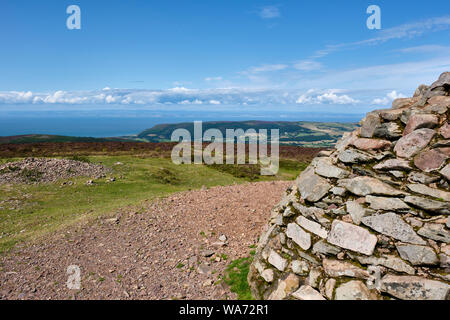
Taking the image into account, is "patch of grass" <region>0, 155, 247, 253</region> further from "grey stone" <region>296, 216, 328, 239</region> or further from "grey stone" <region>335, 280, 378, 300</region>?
"grey stone" <region>335, 280, 378, 300</region>

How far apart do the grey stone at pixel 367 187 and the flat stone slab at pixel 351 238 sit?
0.99m

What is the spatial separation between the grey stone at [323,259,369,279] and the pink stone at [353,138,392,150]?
3.53m

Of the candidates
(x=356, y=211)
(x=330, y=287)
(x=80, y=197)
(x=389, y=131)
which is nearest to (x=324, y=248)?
(x=330, y=287)

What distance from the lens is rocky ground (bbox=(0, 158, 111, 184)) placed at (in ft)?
83.9

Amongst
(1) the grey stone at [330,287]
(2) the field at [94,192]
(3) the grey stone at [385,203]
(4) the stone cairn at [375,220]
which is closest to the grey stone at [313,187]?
(4) the stone cairn at [375,220]

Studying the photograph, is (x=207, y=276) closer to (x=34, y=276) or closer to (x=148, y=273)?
(x=148, y=273)

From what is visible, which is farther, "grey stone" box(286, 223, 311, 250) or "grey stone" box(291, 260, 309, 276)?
"grey stone" box(286, 223, 311, 250)

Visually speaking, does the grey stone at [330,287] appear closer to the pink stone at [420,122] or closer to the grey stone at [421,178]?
the grey stone at [421,178]

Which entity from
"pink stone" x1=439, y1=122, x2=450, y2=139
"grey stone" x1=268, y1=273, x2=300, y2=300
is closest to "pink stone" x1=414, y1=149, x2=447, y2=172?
"pink stone" x1=439, y1=122, x2=450, y2=139

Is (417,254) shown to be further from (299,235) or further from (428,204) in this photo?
(299,235)

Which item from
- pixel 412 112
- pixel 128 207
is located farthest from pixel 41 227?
pixel 412 112

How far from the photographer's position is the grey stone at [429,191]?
6.24m

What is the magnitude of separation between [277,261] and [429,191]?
449cm

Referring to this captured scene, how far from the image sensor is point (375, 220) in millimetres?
6773
